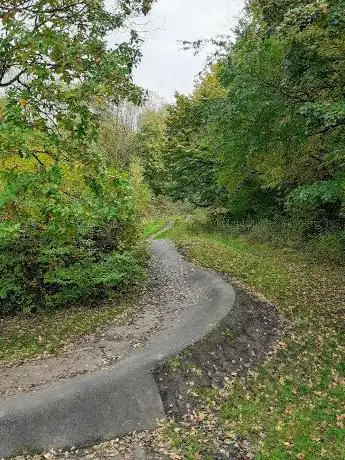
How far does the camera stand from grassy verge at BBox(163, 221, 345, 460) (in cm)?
720

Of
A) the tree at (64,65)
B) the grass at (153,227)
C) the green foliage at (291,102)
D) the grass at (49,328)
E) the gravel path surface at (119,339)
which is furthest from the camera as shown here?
the grass at (153,227)

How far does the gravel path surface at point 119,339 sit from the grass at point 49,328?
0.39 m

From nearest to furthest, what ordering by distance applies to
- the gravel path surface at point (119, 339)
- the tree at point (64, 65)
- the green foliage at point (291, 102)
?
the tree at point (64, 65) < the gravel path surface at point (119, 339) < the green foliage at point (291, 102)

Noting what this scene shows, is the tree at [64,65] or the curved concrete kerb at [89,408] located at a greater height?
the tree at [64,65]

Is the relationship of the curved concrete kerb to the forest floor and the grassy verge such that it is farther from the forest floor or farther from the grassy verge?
the grassy verge

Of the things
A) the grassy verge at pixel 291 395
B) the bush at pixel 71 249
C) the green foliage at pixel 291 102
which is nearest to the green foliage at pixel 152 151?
the green foliage at pixel 291 102

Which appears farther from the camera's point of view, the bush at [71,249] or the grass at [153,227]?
A: the grass at [153,227]

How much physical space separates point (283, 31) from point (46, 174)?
5089 millimetres

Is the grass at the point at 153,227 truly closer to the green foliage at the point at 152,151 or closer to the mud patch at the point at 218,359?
the green foliage at the point at 152,151

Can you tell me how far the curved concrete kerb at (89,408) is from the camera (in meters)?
6.89

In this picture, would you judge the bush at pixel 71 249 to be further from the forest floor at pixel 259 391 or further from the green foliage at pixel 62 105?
the forest floor at pixel 259 391

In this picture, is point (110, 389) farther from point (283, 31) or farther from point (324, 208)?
point (324, 208)

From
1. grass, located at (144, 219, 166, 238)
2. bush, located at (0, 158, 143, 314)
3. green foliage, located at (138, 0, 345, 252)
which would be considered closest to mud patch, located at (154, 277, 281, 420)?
bush, located at (0, 158, 143, 314)

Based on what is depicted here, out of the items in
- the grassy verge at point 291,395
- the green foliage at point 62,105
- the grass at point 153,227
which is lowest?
the grassy verge at point 291,395
